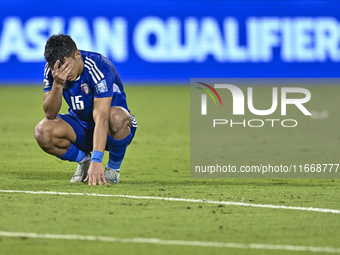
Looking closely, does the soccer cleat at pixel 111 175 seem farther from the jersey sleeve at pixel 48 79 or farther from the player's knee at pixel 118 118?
the jersey sleeve at pixel 48 79

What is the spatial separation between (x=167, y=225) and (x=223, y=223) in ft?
1.11

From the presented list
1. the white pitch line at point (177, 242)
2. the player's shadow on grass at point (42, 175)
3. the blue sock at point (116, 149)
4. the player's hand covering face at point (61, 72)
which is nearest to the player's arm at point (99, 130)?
the blue sock at point (116, 149)

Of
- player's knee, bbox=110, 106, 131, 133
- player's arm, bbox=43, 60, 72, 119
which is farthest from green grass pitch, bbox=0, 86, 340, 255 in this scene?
player's arm, bbox=43, 60, 72, 119

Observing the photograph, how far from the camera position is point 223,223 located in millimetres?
3420

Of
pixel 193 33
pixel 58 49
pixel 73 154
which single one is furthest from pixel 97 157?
pixel 193 33

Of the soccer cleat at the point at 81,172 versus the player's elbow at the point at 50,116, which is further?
the soccer cleat at the point at 81,172

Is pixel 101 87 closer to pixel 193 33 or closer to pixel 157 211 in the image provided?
pixel 157 211

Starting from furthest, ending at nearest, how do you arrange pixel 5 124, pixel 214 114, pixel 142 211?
pixel 214 114 → pixel 5 124 → pixel 142 211

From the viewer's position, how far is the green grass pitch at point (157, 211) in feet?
9.80

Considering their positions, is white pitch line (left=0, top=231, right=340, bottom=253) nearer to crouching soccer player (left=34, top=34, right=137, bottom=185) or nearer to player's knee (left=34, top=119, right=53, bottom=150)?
crouching soccer player (left=34, top=34, right=137, bottom=185)

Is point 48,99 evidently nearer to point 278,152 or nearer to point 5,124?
point 278,152

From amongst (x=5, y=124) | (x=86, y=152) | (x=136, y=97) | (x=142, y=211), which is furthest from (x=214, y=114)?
(x=142, y=211)

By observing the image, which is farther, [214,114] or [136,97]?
[136,97]

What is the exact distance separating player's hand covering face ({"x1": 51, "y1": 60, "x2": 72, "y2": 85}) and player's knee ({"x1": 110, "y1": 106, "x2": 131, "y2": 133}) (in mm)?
510
